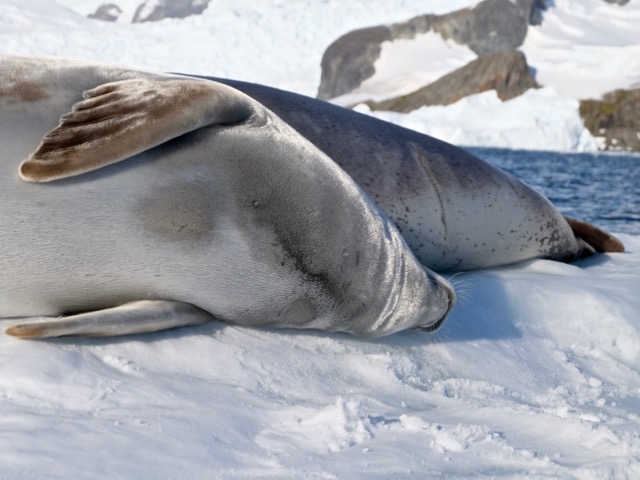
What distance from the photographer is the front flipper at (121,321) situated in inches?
86.1

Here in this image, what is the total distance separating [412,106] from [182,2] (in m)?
53.4

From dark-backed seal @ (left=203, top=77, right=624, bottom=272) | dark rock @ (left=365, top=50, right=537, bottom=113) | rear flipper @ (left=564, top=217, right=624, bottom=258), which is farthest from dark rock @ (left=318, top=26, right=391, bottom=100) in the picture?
dark-backed seal @ (left=203, top=77, right=624, bottom=272)

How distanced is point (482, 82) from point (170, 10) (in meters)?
58.3

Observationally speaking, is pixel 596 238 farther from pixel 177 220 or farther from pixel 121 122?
pixel 121 122

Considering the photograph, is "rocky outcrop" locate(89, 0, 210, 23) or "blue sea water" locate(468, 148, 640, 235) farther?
"rocky outcrop" locate(89, 0, 210, 23)

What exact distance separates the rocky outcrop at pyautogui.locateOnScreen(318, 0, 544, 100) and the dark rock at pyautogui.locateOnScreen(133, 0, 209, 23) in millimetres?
35508

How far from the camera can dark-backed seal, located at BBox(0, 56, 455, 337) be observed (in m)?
2.32

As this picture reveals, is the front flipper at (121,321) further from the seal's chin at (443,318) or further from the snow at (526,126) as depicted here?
the snow at (526,126)

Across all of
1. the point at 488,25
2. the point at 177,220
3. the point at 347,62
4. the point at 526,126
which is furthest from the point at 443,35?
the point at 177,220

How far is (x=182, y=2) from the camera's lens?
88938mm

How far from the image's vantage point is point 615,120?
116ft

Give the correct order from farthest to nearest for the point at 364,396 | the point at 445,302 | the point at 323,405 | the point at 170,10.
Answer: the point at 170,10 → the point at 445,302 → the point at 364,396 → the point at 323,405

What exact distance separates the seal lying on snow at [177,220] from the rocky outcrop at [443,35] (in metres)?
51.4

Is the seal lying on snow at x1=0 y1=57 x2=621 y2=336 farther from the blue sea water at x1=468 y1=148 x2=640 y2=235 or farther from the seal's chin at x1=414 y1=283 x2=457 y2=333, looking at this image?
the blue sea water at x1=468 y1=148 x2=640 y2=235
